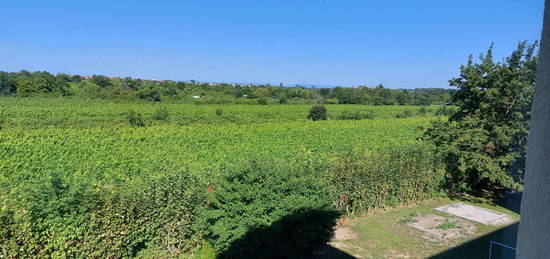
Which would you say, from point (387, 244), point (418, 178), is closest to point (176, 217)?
point (387, 244)

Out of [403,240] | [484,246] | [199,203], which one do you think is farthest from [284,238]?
[484,246]

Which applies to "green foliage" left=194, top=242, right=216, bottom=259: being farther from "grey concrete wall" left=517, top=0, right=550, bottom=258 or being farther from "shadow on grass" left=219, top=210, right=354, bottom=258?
"grey concrete wall" left=517, top=0, right=550, bottom=258

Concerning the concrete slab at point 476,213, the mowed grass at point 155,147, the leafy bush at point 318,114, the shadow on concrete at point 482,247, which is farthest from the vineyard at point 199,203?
the leafy bush at point 318,114

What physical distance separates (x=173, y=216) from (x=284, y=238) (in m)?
2.22

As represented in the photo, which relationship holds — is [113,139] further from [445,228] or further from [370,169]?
[445,228]

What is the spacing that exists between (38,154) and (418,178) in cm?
1553

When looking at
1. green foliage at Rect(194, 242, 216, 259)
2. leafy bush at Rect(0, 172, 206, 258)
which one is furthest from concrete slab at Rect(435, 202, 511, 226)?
leafy bush at Rect(0, 172, 206, 258)

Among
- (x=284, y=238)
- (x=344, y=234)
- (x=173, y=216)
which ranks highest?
(x=173, y=216)

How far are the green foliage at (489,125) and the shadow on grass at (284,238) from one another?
7185mm

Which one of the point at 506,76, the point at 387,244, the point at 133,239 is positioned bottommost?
the point at 387,244

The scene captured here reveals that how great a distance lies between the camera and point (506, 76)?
10977 mm

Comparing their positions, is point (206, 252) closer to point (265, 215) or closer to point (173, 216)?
point (173, 216)

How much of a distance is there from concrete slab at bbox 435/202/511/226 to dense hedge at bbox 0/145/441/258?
584 cm

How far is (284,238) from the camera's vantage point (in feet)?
20.8
